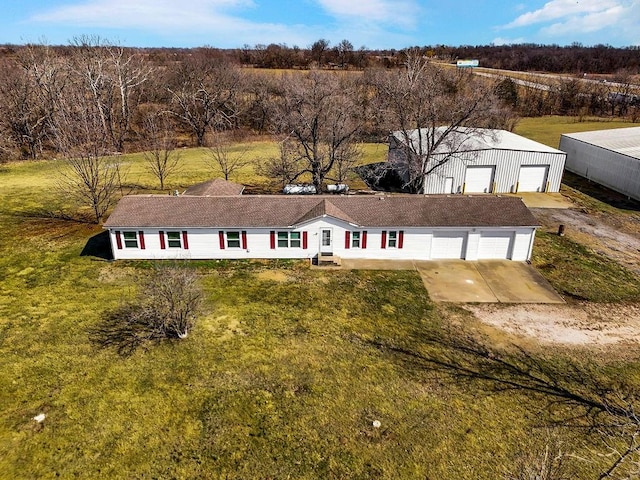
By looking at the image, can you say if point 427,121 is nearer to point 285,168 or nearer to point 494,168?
point 494,168

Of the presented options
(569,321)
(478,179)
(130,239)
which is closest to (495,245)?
(569,321)

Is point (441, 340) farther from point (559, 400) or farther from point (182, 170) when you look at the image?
point (182, 170)

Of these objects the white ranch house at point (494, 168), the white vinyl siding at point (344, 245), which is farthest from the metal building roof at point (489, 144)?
the white vinyl siding at point (344, 245)

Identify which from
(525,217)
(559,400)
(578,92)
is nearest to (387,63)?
(578,92)

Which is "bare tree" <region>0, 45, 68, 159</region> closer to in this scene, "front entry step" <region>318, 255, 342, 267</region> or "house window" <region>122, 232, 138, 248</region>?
"house window" <region>122, 232, 138, 248</region>

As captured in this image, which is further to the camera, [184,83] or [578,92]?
[578,92]

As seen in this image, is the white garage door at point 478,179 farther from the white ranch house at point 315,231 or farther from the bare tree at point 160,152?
the bare tree at point 160,152
